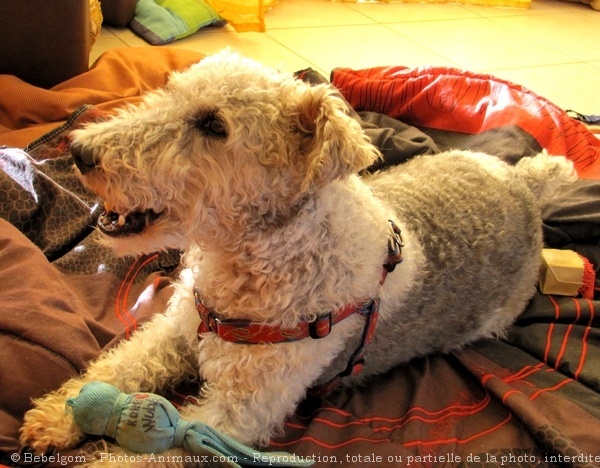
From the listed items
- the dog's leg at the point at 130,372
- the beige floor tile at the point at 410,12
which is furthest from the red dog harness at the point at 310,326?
the beige floor tile at the point at 410,12

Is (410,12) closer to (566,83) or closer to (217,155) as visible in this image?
(566,83)

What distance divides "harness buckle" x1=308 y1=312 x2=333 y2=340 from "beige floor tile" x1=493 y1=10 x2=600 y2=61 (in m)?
4.42

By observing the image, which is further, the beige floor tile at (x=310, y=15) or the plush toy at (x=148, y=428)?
the beige floor tile at (x=310, y=15)

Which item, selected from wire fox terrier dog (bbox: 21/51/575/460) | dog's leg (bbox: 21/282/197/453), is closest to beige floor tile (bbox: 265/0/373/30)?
wire fox terrier dog (bbox: 21/51/575/460)

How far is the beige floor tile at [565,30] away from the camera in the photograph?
498cm

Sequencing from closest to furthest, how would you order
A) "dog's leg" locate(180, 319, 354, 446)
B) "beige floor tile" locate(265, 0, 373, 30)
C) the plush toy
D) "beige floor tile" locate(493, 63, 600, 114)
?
the plush toy → "dog's leg" locate(180, 319, 354, 446) → "beige floor tile" locate(493, 63, 600, 114) → "beige floor tile" locate(265, 0, 373, 30)

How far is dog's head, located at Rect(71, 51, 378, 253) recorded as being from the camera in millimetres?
1219

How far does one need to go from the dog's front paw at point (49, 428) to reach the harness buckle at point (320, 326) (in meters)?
0.62

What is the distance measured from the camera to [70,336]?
156 centimetres

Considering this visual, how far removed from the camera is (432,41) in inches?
189

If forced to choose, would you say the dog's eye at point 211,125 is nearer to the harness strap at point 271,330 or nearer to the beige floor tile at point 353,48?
the harness strap at point 271,330

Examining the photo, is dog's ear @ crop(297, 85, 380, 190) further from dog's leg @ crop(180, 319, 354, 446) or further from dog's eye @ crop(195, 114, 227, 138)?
dog's leg @ crop(180, 319, 354, 446)

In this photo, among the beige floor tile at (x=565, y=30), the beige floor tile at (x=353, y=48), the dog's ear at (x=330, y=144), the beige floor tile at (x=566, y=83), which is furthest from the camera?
the beige floor tile at (x=565, y=30)

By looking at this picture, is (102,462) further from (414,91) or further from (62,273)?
(414,91)
